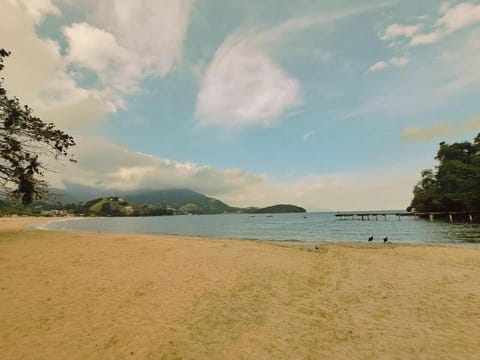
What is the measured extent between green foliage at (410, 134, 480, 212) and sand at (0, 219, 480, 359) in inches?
2292

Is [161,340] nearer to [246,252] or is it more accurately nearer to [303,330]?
[303,330]

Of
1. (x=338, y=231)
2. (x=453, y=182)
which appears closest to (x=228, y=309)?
(x=338, y=231)

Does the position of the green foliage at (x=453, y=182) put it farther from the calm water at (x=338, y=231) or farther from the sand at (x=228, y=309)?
the sand at (x=228, y=309)

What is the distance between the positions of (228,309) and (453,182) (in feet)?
262

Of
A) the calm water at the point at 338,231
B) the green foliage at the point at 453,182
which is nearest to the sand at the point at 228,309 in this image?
the calm water at the point at 338,231

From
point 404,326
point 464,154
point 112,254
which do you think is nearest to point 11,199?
point 112,254

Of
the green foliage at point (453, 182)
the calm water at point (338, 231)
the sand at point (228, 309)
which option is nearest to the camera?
the sand at point (228, 309)

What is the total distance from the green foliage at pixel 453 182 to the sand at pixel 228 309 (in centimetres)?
5823

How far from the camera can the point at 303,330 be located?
6.97 metres

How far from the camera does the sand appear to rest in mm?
5844

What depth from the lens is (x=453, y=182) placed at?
68125 millimetres

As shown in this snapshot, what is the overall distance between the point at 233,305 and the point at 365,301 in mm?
4486

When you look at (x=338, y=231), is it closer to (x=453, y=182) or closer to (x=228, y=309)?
(x=453, y=182)

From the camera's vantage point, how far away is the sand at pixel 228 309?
19.2ft
